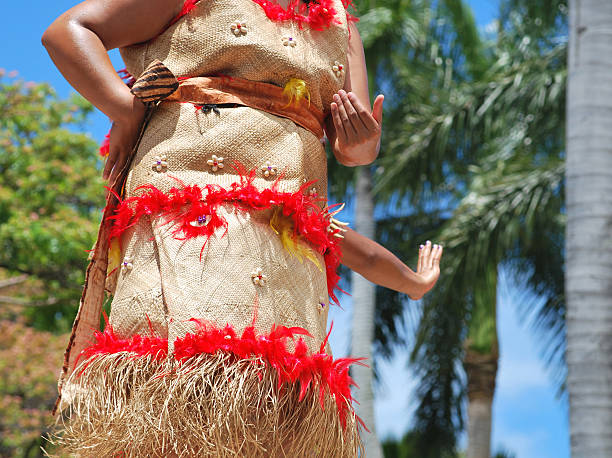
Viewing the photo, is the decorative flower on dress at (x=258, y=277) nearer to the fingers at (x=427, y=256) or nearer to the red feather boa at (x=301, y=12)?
the red feather boa at (x=301, y=12)

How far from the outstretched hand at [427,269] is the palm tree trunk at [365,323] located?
26.1ft

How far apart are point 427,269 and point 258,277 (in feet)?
2.71

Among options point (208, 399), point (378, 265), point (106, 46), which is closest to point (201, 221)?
point (208, 399)

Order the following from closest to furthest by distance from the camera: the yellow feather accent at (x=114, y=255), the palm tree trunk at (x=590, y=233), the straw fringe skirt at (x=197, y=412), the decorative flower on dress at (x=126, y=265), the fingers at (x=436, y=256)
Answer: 1. the straw fringe skirt at (x=197, y=412)
2. the decorative flower on dress at (x=126, y=265)
3. the yellow feather accent at (x=114, y=255)
4. the fingers at (x=436, y=256)
5. the palm tree trunk at (x=590, y=233)

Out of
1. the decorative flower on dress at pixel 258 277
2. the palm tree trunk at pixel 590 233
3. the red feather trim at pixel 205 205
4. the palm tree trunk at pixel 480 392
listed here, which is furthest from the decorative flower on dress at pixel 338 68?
the palm tree trunk at pixel 480 392

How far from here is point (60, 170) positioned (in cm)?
1046

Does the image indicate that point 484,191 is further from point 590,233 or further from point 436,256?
point 436,256

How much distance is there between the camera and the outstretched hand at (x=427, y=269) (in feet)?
7.80

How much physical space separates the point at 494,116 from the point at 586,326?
6149 millimetres

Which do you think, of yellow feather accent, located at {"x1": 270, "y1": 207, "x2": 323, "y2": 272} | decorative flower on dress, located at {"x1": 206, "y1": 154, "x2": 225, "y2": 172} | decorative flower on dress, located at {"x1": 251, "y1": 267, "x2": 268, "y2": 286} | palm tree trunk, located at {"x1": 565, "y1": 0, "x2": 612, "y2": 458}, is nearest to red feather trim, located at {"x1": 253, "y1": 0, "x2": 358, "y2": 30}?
decorative flower on dress, located at {"x1": 206, "y1": 154, "x2": 225, "y2": 172}

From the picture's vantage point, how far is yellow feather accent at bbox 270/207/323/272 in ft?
6.19

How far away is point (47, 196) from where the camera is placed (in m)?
10.2

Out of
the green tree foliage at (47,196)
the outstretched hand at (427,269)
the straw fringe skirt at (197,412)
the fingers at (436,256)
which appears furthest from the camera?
the green tree foliage at (47,196)

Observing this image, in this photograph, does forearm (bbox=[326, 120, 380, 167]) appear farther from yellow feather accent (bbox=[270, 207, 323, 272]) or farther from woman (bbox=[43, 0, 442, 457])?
yellow feather accent (bbox=[270, 207, 323, 272])
